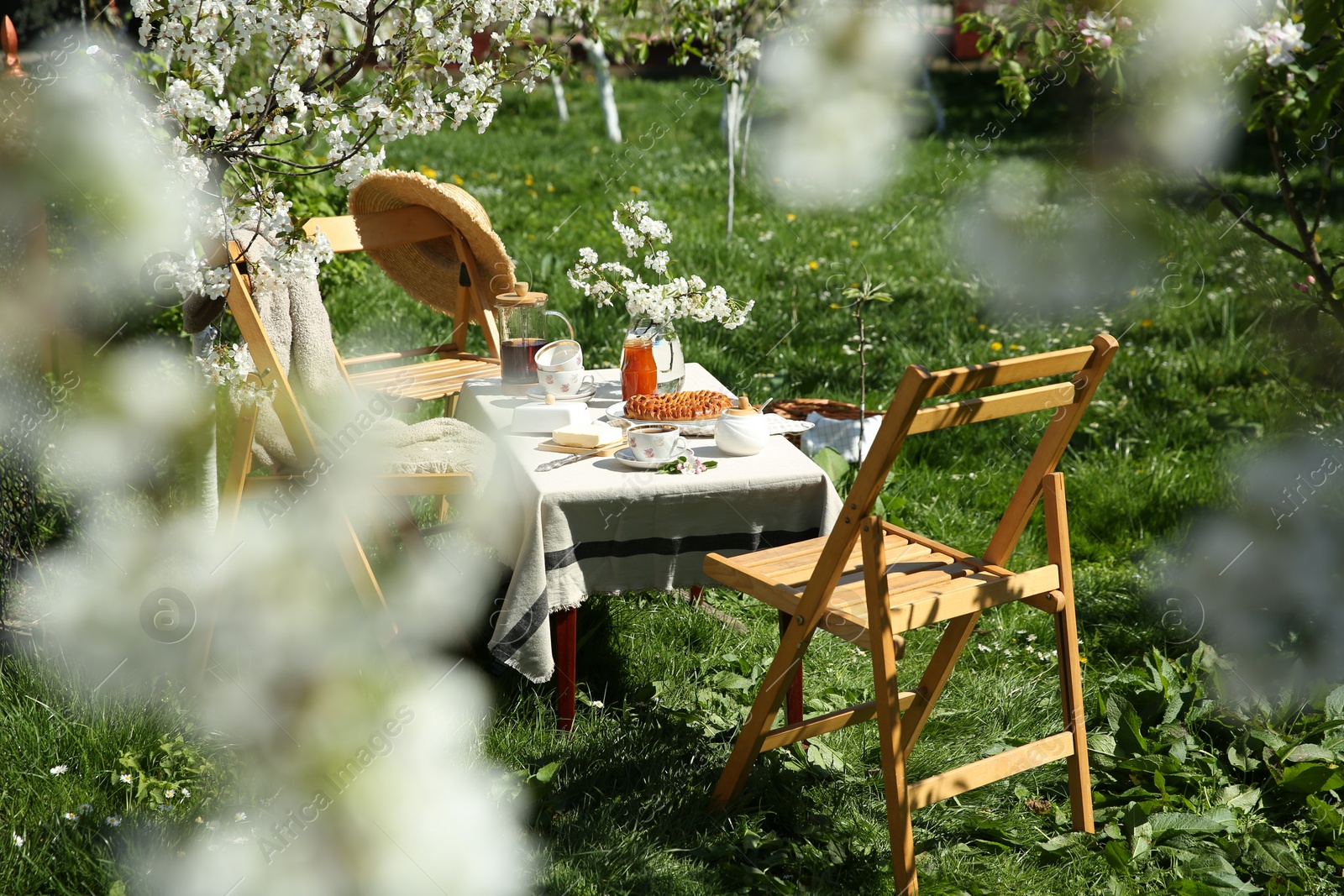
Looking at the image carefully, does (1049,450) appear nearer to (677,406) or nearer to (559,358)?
(677,406)

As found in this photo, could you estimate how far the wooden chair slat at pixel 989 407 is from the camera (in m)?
1.84

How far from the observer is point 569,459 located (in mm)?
2475

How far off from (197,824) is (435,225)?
2136 millimetres

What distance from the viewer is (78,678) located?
2535mm

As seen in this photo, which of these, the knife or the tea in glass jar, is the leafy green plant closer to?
the knife

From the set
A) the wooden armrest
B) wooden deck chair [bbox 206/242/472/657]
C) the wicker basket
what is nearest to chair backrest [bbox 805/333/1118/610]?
wooden deck chair [bbox 206/242/472/657]

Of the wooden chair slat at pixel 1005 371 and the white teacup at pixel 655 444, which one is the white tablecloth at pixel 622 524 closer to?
the white teacup at pixel 655 444

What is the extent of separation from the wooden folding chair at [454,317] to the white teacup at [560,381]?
0.49 metres

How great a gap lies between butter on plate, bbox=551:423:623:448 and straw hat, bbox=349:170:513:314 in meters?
1.08

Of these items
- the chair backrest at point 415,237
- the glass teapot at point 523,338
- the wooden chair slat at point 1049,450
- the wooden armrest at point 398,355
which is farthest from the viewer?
the wooden armrest at point 398,355

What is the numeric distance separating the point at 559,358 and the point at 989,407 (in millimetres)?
1418

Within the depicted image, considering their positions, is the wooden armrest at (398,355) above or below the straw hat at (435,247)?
below

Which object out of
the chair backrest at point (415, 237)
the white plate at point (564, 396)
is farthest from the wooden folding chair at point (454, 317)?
the white plate at point (564, 396)

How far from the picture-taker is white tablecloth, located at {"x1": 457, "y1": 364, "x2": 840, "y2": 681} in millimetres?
2305
